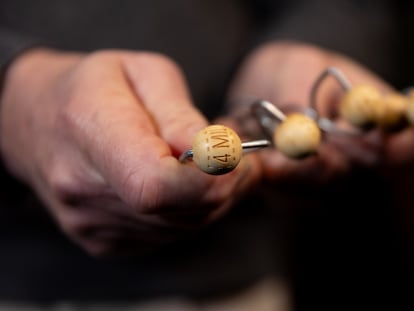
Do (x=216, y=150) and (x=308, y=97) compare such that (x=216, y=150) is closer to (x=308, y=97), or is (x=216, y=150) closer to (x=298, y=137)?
(x=298, y=137)

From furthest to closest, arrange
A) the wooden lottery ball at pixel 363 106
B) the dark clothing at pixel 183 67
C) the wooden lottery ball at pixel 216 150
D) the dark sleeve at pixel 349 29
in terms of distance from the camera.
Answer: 1. the dark sleeve at pixel 349 29
2. the dark clothing at pixel 183 67
3. the wooden lottery ball at pixel 363 106
4. the wooden lottery ball at pixel 216 150

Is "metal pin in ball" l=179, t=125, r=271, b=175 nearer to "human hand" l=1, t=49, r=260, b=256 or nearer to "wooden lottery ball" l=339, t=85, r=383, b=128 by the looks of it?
"human hand" l=1, t=49, r=260, b=256

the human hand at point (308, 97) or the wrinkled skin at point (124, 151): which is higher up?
the human hand at point (308, 97)

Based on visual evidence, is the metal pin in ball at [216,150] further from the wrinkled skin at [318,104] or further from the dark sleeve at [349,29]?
the dark sleeve at [349,29]

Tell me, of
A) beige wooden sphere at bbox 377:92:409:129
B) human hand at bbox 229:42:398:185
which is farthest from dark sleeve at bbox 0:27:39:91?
beige wooden sphere at bbox 377:92:409:129

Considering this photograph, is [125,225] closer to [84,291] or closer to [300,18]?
[84,291]

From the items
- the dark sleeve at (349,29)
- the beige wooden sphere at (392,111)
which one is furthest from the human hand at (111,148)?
the dark sleeve at (349,29)
